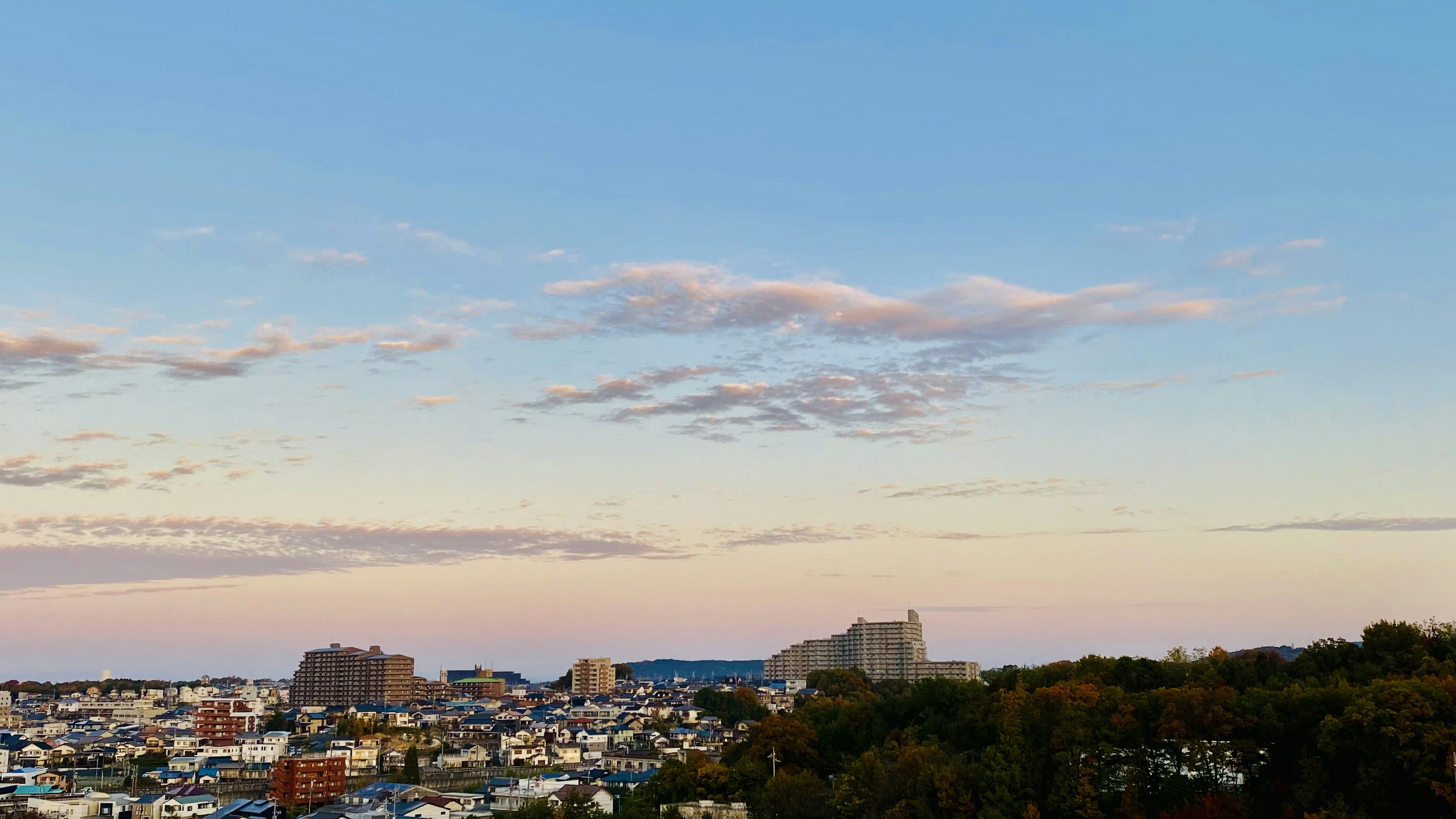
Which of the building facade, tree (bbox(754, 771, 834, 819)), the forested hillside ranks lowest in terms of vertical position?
the building facade

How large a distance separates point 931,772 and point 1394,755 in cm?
775

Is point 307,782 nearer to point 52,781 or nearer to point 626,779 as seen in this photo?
point 626,779

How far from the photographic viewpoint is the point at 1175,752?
2095 centimetres

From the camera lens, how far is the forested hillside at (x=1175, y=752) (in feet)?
57.6

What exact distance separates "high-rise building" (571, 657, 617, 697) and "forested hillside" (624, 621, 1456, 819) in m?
64.6

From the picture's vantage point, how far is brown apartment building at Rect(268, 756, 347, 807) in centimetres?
3164

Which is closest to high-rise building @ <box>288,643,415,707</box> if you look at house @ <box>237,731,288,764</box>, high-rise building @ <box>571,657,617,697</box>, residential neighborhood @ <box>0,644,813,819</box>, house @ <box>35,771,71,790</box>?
residential neighborhood @ <box>0,644,813,819</box>

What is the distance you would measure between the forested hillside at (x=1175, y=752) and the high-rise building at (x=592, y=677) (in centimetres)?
6457

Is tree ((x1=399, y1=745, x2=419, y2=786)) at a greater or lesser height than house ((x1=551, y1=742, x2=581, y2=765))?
greater

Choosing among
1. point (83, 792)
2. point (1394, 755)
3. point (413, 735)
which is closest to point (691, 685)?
point (413, 735)

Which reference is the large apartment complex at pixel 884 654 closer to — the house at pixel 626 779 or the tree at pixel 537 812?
the house at pixel 626 779

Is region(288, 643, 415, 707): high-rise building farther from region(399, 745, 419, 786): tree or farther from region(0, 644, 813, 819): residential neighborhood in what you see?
region(399, 745, 419, 786): tree

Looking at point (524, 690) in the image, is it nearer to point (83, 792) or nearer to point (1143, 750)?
point (83, 792)

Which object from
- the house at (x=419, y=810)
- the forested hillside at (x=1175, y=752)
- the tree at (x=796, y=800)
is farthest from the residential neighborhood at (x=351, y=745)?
the forested hillside at (x=1175, y=752)
